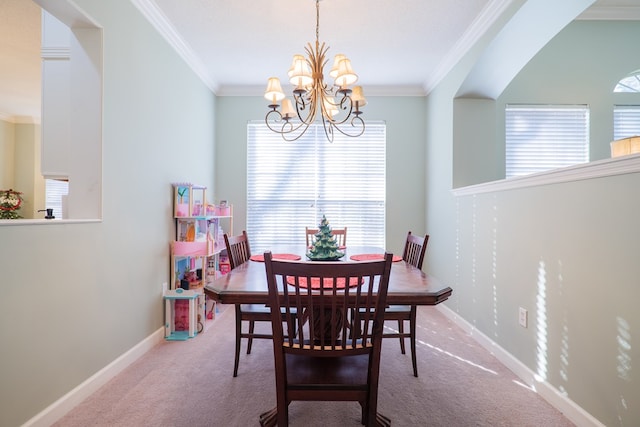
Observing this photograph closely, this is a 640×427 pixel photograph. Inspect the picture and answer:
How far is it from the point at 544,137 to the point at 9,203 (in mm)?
7444

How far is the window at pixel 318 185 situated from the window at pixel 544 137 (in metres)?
1.52

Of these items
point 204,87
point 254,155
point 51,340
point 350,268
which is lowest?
point 51,340

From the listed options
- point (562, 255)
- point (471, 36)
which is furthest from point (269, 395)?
point (471, 36)

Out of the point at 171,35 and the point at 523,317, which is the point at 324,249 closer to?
the point at 523,317

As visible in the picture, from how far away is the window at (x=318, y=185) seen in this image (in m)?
4.43

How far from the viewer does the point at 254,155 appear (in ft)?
14.6

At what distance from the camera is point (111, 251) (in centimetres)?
218

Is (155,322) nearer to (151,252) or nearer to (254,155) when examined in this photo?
(151,252)

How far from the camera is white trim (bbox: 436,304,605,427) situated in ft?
5.49

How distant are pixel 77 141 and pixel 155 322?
1539 mm

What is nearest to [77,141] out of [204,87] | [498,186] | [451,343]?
[204,87]

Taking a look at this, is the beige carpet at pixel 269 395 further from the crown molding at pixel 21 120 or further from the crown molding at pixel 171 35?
the crown molding at pixel 21 120

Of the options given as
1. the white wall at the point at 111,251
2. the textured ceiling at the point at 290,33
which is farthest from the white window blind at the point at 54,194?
the white wall at the point at 111,251

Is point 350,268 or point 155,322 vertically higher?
point 350,268
